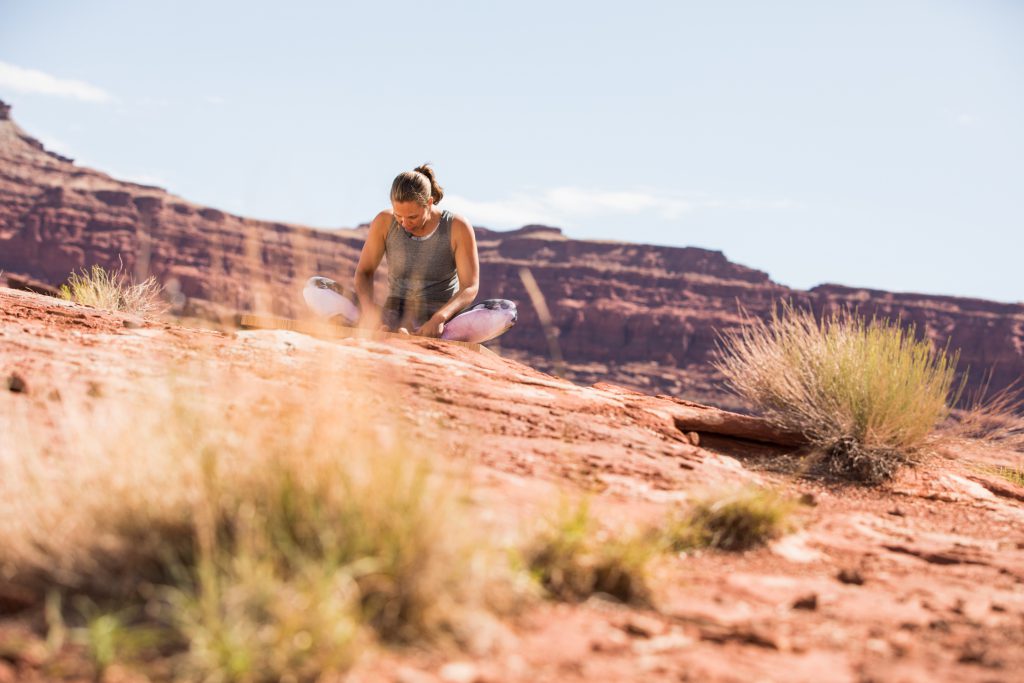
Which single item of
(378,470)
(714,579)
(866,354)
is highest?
(866,354)

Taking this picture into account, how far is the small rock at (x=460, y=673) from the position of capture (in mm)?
1390

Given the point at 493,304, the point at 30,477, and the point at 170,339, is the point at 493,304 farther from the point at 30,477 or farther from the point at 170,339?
the point at 30,477

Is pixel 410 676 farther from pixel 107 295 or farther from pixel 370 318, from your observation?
pixel 107 295

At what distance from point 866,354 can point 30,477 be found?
14.7 feet

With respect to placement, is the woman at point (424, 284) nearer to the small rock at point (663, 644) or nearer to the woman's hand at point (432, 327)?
the woman's hand at point (432, 327)

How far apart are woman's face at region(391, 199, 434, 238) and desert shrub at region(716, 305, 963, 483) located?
221cm

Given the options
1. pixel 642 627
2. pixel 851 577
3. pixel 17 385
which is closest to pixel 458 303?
pixel 17 385

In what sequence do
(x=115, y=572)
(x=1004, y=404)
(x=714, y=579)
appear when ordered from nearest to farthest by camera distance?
(x=115, y=572) < (x=714, y=579) < (x=1004, y=404)

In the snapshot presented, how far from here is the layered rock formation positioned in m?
58.9

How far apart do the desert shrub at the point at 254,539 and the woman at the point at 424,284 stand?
3531 millimetres

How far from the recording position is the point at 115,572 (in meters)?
1.57

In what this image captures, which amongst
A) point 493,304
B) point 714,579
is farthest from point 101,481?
point 493,304

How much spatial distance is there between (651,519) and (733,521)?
0.99 ft

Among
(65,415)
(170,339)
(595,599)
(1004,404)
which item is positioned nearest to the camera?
(595,599)
